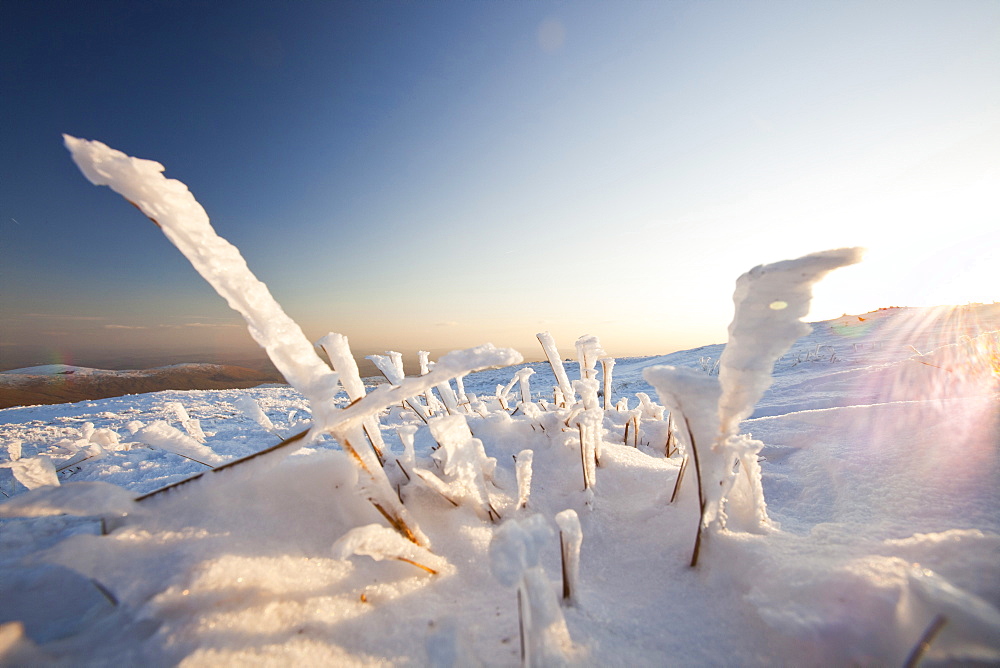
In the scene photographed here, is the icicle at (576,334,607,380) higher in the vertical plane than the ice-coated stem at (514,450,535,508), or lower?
higher

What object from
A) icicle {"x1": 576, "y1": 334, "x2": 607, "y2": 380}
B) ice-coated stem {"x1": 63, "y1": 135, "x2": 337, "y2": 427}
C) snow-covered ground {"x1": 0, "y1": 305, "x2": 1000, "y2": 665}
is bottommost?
snow-covered ground {"x1": 0, "y1": 305, "x2": 1000, "y2": 665}

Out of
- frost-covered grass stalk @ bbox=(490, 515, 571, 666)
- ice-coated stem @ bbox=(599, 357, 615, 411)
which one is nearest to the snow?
frost-covered grass stalk @ bbox=(490, 515, 571, 666)

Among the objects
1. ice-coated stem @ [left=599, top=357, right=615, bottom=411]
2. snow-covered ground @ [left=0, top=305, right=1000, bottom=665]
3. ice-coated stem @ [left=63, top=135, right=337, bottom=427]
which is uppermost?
ice-coated stem @ [left=63, top=135, right=337, bottom=427]

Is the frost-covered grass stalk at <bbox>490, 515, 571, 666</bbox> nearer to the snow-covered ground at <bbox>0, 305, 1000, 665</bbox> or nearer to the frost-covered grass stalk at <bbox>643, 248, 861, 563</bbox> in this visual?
the snow-covered ground at <bbox>0, 305, 1000, 665</bbox>

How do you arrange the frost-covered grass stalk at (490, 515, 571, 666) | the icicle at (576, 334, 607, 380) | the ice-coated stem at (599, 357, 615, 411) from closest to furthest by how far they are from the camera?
the frost-covered grass stalk at (490, 515, 571, 666) < the icicle at (576, 334, 607, 380) < the ice-coated stem at (599, 357, 615, 411)

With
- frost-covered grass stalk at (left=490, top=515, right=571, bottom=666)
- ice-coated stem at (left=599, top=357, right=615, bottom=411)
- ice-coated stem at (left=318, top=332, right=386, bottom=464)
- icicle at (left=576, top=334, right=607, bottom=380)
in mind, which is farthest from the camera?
ice-coated stem at (left=599, top=357, right=615, bottom=411)

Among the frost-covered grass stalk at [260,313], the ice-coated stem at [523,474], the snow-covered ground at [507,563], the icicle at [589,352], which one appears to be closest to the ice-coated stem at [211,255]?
the frost-covered grass stalk at [260,313]

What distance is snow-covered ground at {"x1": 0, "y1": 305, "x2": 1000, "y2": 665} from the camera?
1.72 feet

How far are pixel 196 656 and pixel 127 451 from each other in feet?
9.87

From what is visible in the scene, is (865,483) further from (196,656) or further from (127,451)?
(127,451)

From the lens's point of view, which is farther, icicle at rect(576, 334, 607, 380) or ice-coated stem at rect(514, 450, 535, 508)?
icicle at rect(576, 334, 607, 380)

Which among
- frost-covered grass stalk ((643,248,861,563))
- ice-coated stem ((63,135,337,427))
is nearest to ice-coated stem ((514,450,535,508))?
frost-covered grass stalk ((643,248,861,563))

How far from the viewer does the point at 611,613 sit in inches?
27.6

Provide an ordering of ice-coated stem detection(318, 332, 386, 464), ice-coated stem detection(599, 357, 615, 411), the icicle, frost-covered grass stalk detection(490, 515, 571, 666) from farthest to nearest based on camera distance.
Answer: ice-coated stem detection(599, 357, 615, 411) → the icicle → ice-coated stem detection(318, 332, 386, 464) → frost-covered grass stalk detection(490, 515, 571, 666)
